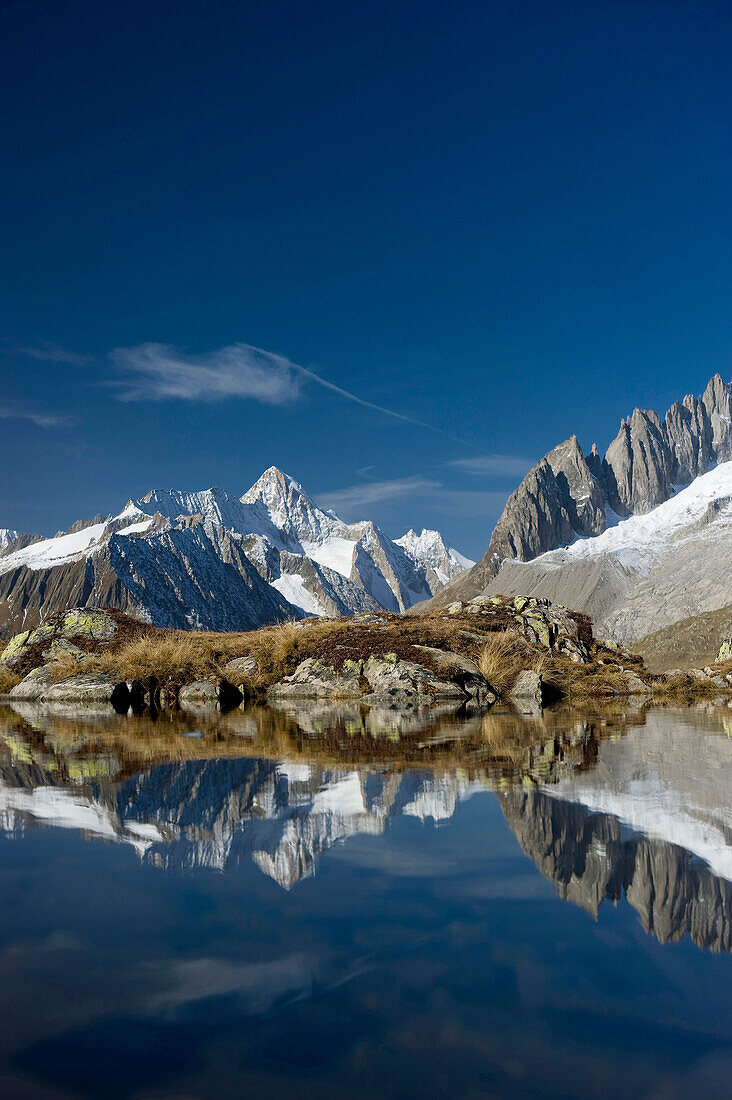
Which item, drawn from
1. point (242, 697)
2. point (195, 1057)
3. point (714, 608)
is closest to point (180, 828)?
point (195, 1057)

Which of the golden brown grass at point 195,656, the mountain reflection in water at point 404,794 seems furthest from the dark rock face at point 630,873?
the golden brown grass at point 195,656

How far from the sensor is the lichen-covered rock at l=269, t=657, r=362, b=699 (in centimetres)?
1773

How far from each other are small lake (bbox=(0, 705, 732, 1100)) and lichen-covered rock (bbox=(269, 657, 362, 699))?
1050 centimetres

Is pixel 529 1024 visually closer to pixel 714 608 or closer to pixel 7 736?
pixel 7 736

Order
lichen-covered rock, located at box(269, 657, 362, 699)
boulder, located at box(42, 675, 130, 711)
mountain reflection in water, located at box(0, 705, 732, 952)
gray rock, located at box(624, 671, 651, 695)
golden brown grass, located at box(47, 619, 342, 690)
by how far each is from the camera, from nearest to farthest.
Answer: mountain reflection in water, located at box(0, 705, 732, 952), boulder, located at box(42, 675, 130, 711), lichen-covered rock, located at box(269, 657, 362, 699), gray rock, located at box(624, 671, 651, 695), golden brown grass, located at box(47, 619, 342, 690)

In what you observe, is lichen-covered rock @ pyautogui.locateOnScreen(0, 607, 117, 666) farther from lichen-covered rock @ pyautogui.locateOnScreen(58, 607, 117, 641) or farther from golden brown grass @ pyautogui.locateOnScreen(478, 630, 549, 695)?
golden brown grass @ pyautogui.locateOnScreen(478, 630, 549, 695)

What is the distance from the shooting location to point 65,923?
3789mm

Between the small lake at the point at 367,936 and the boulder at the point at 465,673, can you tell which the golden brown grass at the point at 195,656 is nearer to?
the boulder at the point at 465,673

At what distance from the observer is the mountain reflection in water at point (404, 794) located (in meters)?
4.40

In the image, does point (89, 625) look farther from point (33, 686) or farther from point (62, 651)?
point (33, 686)

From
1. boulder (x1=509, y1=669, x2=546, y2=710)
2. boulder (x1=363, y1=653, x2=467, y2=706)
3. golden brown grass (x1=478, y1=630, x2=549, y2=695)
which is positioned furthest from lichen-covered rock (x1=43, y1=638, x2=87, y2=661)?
boulder (x1=509, y1=669, x2=546, y2=710)

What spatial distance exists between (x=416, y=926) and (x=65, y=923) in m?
1.88

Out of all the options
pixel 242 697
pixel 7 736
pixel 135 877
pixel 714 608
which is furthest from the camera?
pixel 714 608

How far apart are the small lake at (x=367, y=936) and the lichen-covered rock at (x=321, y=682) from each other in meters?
10.5
